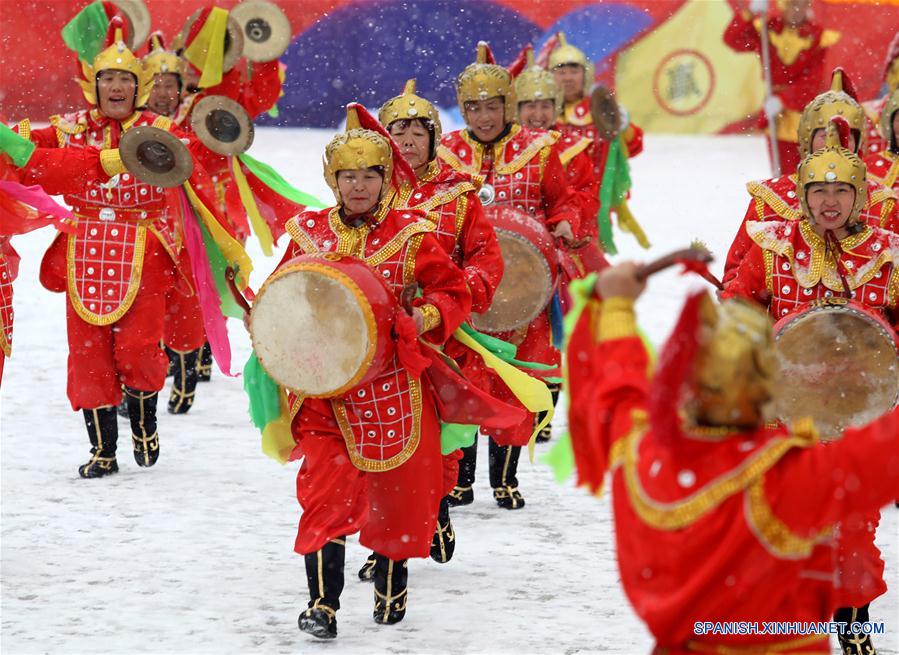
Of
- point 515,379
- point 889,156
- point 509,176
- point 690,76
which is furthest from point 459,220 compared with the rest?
point 690,76

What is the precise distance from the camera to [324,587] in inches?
197

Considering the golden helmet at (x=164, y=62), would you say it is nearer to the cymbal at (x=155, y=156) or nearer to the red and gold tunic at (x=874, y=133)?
the cymbal at (x=155, y=156)

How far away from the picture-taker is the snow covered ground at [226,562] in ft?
16.6

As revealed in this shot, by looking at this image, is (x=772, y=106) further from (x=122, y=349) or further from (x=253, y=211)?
(x=122, y=349)

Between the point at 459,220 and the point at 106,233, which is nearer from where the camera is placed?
the point at 459,220

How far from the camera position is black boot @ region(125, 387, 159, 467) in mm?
7188

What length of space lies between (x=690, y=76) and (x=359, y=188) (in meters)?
13.4

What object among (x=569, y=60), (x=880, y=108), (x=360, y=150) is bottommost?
(x=360, y=150)

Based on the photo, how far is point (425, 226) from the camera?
5.12 metres

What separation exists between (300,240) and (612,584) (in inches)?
67.9

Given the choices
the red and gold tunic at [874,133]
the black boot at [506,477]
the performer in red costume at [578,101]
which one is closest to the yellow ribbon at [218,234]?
the black boot at [506,477]

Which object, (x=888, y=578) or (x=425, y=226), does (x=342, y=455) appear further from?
(x=888, y=578)

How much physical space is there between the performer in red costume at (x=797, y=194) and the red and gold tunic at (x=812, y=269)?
21 cm

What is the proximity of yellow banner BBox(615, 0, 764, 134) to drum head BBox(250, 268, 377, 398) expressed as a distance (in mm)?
13279
